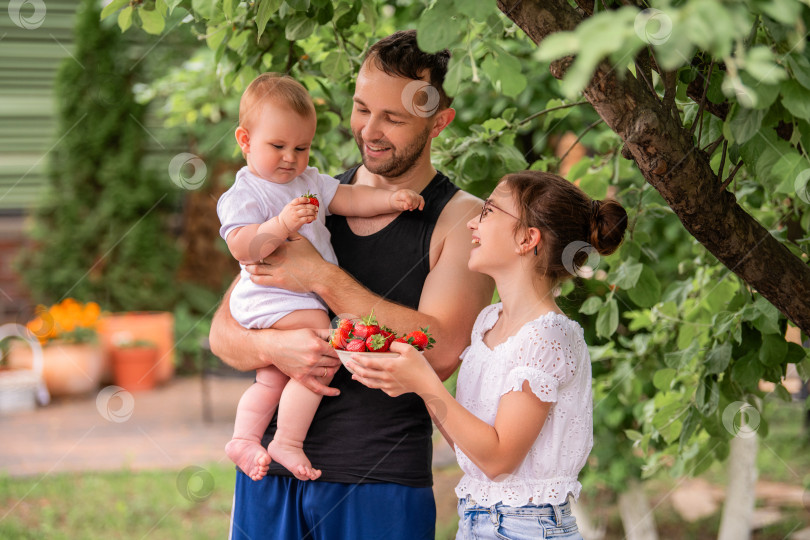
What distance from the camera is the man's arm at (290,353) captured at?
73.6 inches

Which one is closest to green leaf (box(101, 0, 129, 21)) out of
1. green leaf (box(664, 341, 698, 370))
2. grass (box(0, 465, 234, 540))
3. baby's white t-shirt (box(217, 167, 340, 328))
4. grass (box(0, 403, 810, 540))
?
baby's white t-shirt (box(217, 167, 340, 328))

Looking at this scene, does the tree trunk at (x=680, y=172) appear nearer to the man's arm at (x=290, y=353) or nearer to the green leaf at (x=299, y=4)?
the green leaf at (x=299, y=4)

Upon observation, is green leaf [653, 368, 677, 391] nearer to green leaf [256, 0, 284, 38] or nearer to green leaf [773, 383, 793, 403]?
green leaf [773, 383, 793, 403]

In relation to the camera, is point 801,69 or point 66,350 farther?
point 66,350

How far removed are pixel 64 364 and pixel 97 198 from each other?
1857 mm

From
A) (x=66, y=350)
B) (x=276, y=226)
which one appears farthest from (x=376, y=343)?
(x=66, y=350)

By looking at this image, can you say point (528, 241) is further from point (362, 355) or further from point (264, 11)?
point (264, 11)

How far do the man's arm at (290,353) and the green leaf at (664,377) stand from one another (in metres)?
0.98

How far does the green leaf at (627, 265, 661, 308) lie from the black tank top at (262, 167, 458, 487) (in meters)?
0.55

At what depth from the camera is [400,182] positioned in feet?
6.79

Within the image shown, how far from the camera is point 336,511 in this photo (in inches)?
76.4

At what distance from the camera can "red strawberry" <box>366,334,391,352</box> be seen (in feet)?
5.22

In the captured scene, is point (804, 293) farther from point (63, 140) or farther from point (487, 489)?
point (63, 140)

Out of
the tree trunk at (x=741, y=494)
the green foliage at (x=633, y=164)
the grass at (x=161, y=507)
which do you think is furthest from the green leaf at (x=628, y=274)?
the grass at (x=161, y=507)
